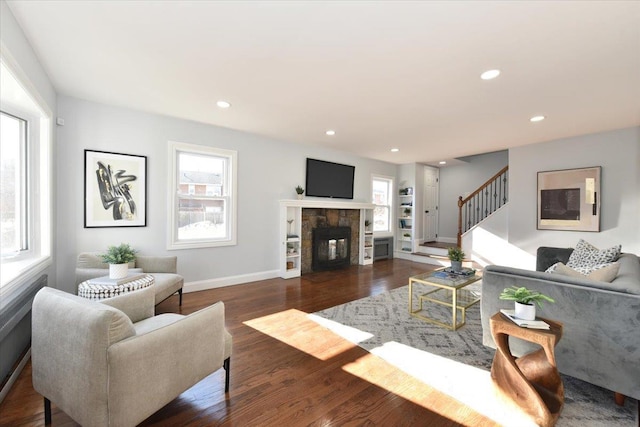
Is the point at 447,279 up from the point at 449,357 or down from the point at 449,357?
up

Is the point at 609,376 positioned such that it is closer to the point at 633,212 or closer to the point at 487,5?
the point at 487,5

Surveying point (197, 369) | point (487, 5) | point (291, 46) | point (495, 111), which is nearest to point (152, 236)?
point (197, 369)

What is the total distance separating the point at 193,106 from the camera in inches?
140

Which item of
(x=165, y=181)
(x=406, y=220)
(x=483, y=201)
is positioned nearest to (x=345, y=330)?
(x=165, y=181)

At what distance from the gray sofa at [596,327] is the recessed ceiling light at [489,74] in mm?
1774

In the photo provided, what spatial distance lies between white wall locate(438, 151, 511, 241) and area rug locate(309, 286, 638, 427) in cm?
509

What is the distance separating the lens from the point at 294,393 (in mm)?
1982

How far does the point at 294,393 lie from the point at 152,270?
98.3 inches

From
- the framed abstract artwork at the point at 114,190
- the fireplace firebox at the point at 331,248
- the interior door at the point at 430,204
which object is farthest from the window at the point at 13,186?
→ the interior door at the point at 430,204

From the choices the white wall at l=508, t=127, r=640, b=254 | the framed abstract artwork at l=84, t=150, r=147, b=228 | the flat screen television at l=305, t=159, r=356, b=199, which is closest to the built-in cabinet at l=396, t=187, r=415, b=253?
the flat screen television at l=305, t=159, r=356, b=199

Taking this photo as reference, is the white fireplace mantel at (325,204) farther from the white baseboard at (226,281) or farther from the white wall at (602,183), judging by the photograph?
the white wall at (602,183)

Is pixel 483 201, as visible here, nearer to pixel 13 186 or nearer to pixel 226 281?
pixel 226 281

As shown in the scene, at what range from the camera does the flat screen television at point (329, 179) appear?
5.70m

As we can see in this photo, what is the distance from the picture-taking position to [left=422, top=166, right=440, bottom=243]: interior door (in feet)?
26.3
